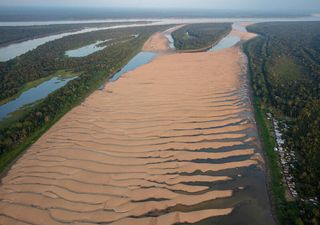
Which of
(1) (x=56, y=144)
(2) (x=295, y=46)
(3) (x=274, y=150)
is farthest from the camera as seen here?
(2) (x=295, y=46)

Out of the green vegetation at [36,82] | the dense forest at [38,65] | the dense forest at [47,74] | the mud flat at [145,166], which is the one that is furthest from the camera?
the dense forest at [38,65]

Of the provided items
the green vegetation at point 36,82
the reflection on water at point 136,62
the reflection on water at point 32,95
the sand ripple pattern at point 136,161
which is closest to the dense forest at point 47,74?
the green vegetation at point 36,82

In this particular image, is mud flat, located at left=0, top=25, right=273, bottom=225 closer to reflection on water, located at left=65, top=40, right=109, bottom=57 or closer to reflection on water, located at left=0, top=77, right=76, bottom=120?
A: reflection on water, located at left=0, top=77, right=76, bottom=120

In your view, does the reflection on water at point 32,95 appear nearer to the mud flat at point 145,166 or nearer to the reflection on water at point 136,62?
the mud flat at point 145,166

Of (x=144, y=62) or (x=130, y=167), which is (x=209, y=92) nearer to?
(x=130, y=167)

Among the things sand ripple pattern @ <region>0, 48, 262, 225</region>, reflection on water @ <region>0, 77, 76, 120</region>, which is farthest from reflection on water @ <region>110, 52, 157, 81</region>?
sand ripple pattern @ <region>0, 48, 262, 225</region>

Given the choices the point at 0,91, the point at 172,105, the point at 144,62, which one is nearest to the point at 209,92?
the point at 172,105

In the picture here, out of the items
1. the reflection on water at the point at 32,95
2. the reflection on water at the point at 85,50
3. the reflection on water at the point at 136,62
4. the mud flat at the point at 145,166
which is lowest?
the mud flat at the point at 145,166

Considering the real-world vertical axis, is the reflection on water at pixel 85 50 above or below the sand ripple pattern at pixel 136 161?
above
